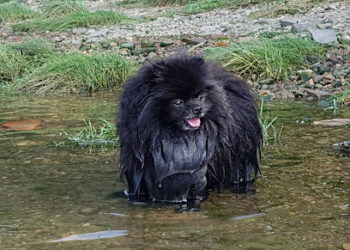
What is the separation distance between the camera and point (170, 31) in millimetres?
13922

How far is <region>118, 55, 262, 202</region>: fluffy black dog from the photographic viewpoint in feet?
13.8

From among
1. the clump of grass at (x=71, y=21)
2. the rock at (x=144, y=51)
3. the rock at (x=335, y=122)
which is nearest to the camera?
the rock at (x=335, y=122)

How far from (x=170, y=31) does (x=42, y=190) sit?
369 inches

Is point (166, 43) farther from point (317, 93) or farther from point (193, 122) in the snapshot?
point (193, 122)

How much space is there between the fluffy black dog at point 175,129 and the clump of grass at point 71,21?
1132 centimetres

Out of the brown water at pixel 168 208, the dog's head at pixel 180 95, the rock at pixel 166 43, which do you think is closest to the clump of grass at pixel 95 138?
the brown water at pixel 168 208

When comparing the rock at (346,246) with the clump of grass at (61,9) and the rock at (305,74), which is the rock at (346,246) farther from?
the clump of grass at (61,9)

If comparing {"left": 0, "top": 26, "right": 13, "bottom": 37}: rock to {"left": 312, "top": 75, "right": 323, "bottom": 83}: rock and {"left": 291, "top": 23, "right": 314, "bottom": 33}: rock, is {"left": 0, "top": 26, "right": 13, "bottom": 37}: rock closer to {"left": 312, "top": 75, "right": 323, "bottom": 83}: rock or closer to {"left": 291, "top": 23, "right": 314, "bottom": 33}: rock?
{"left": 291, "top": 23, "right": 314, "bottom": 33}: rock

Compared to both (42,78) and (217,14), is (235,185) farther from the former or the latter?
(217,14)

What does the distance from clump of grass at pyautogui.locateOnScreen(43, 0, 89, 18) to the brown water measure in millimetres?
10464

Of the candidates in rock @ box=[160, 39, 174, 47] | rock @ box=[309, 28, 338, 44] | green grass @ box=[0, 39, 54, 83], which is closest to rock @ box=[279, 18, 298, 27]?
rock @ box=[309, 28, 338, 44]

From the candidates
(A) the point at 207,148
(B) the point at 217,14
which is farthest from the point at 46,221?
(B) the point at 217,14

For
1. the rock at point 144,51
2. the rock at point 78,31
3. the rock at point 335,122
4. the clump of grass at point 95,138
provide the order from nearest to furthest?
the clump of grass at point 95,138 < the rock at point 335,122 < the rock at point 144,51 < the rock at point 78,31

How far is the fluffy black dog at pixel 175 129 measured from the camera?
4.19 m
